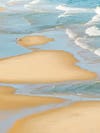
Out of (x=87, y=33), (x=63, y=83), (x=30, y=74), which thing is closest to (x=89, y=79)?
(x=63, y=83)

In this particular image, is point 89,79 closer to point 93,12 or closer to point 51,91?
point 51,91

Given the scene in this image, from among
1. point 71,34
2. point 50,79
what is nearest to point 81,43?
point 71,34

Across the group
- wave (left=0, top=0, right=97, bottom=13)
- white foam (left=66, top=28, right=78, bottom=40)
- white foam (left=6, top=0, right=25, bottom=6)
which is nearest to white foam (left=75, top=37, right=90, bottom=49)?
white foam (left=66, top=28, right=78, bottom=40)

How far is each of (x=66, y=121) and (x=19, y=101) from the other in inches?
70.1

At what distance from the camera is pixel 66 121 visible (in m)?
9.97

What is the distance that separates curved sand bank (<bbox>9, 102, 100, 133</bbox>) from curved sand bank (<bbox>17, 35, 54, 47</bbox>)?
10.1 meters

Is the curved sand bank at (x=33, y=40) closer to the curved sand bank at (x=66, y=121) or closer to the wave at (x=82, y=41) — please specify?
the wave at (x=82, y=41)

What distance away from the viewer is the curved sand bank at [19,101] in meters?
11.0

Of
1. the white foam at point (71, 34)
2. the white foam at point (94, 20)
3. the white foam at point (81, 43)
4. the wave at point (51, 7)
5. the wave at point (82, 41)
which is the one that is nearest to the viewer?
the wave at point (82, 41)

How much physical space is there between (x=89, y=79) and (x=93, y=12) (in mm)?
21222

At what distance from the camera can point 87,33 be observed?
23141mm

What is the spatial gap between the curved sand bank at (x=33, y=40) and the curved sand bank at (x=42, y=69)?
2.85 metres

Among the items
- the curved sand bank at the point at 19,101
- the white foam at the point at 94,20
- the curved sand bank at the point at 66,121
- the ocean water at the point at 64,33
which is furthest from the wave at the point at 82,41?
the curved sand bank at the point at 66,121

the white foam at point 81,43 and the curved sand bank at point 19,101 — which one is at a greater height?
Result: the curved sand bank at point 19,101
